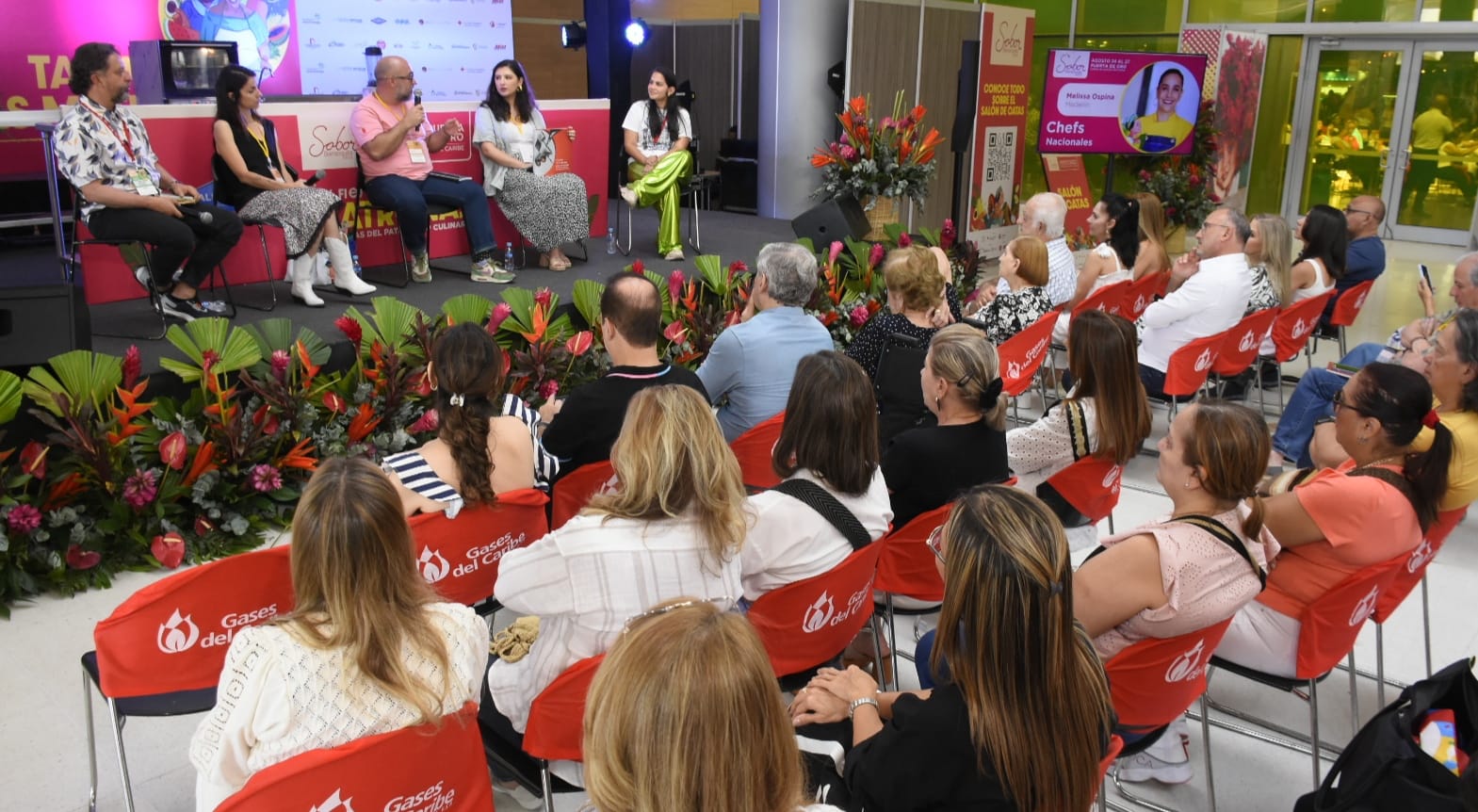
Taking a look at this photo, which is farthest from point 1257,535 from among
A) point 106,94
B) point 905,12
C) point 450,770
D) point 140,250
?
point 905,12

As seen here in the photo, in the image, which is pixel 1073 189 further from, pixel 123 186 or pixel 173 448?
pixel 173 448

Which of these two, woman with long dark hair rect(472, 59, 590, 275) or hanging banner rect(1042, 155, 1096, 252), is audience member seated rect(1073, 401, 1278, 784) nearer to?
woman with long dark hair rect(472, 59, 590, 275)

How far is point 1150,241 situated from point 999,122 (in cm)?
392

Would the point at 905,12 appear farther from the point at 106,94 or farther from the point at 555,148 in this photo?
the point at 106,94

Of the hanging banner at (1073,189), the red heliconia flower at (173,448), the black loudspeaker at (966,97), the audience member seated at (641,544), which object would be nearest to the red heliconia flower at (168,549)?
the red heliconia flower at (173,448)

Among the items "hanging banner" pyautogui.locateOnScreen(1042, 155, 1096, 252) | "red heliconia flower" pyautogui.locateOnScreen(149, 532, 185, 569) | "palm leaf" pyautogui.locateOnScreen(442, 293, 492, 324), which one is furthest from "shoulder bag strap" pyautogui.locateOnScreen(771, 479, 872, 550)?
"hanging banner" pyautogui.locateOnScreen(1042, 155, 1096, 252)

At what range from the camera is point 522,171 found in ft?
20.9

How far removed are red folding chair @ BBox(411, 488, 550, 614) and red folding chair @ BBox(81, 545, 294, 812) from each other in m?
0.32

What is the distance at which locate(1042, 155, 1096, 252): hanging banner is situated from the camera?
10469 mm

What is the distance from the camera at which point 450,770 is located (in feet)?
5.46

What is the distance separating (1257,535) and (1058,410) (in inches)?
40.1

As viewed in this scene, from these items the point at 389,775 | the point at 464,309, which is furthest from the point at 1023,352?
the point at 389,775

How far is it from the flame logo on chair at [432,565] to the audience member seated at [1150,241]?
4758 mm

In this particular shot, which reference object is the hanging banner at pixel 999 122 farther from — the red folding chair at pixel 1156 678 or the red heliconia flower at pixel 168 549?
the red folding chair at pixel 1156 678
